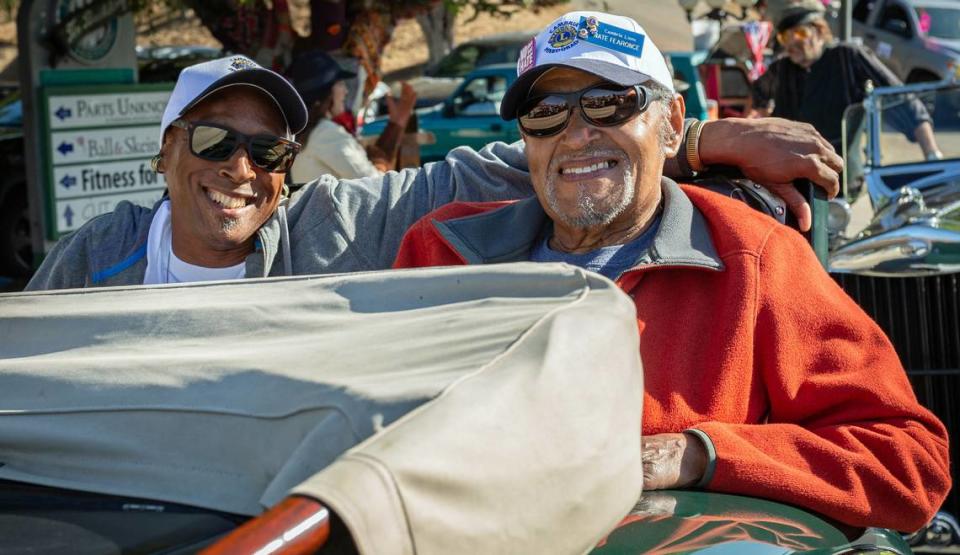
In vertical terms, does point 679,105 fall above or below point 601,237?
above

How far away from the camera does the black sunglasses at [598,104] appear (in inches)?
116

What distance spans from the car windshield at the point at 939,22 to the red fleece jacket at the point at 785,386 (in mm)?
18637

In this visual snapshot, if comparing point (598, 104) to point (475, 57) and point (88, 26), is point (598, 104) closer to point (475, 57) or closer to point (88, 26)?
point (88, 26)

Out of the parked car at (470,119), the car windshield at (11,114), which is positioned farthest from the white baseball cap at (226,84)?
the parked car at (470,119)

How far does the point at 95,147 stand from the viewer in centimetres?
866

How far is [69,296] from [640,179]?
1456mm

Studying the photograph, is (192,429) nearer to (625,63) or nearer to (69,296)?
(69,296)

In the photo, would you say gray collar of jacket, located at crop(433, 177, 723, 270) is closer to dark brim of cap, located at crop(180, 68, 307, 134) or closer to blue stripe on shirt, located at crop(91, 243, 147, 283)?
dark brim of cap, located at crop(180, 68, 307, 134)

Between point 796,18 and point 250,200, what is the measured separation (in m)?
6.95

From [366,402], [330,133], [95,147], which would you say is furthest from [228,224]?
[95,147]

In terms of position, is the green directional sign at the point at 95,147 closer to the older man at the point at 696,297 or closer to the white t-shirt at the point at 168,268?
the white t-shirt at the point at 168,268

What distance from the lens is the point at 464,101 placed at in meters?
13.7

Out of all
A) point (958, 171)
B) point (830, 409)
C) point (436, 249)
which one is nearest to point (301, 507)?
point (830, 409)

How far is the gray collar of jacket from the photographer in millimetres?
2732
